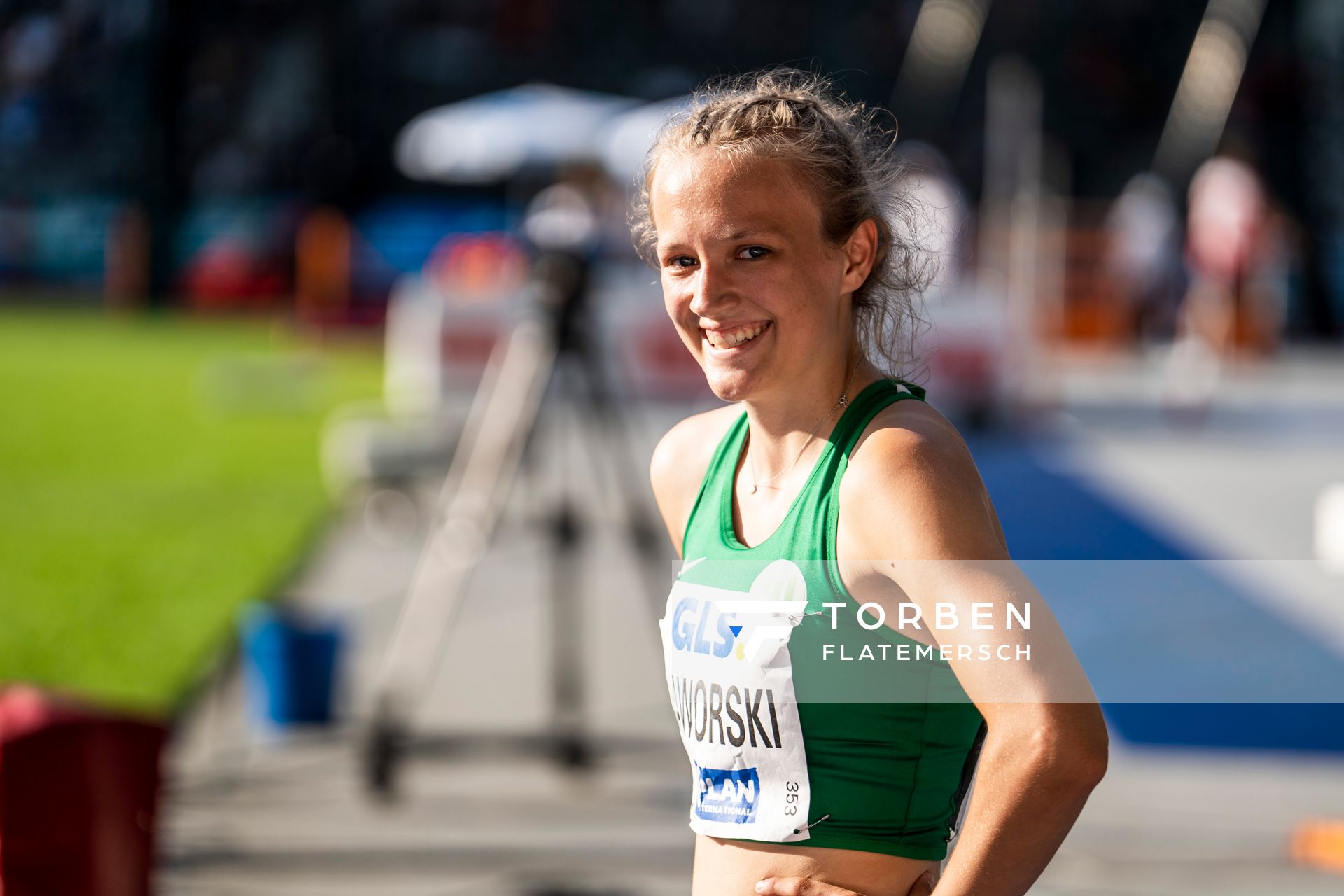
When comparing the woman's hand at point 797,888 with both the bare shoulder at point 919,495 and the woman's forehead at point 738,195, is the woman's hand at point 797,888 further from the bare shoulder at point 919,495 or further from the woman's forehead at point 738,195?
the woman's forehead at point 738,195

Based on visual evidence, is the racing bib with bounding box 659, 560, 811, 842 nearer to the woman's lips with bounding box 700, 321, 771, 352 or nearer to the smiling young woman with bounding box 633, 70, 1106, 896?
the smiling young woman with bounding box 633, 70, 1106, 896

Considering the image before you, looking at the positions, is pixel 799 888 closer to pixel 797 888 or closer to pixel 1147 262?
pixel 797 888

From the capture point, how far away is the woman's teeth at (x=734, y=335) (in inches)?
76.5

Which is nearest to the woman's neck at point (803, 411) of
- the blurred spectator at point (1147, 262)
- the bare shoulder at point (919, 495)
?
the bare shoulder at point (919, 495)

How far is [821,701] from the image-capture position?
1910 mm

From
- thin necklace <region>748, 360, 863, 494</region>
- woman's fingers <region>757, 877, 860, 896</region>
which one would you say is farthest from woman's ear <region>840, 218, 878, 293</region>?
woman's fingers <region>757, 877, 860, 896</region>

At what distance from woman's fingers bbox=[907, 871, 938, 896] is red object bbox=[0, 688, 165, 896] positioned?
7.37ft

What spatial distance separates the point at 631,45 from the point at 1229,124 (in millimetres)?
11292

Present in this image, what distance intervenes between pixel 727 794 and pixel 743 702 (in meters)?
0.16

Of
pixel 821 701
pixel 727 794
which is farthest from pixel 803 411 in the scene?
pixel 727 794

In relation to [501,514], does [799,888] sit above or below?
below

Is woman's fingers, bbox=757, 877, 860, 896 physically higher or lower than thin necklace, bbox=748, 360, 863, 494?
lower

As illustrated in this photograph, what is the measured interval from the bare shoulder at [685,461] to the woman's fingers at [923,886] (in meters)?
0.57

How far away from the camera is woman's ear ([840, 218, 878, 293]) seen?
197cm
